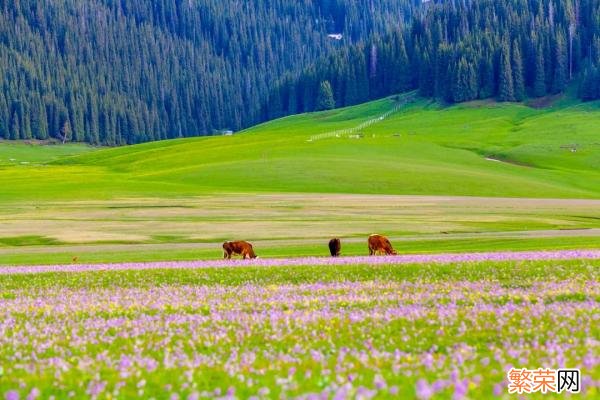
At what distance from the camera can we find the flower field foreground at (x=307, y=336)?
12258mm

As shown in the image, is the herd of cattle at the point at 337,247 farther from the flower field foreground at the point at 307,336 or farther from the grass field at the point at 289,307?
the flower field foreground at the point at 307,336

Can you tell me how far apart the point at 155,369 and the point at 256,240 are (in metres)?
45.7

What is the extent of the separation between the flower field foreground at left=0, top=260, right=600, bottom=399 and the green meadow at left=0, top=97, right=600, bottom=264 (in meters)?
21.4

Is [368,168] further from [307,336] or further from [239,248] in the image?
[307,336]

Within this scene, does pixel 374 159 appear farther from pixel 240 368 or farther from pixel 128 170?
pixel 240 368

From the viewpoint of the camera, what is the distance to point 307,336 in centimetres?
1655

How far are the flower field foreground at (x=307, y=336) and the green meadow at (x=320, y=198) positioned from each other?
70.3 feet

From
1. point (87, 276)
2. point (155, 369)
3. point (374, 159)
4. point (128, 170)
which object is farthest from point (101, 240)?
point (128, 170)

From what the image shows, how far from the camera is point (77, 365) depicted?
14.5m

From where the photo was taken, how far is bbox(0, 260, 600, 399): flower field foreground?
12.3m

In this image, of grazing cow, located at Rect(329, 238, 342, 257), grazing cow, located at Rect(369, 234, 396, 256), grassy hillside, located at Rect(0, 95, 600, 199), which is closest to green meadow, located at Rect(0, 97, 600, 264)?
grassy hillside, located at Rect(0, 95, 600, 199)

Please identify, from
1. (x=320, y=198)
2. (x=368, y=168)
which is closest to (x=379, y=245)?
(x=320, y=198)

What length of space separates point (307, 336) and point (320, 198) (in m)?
83.2

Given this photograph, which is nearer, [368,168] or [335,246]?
[335,246]
